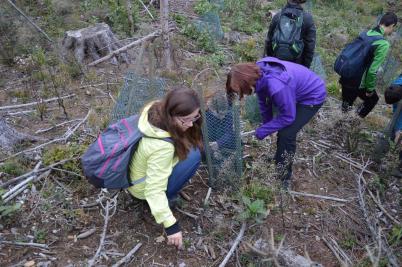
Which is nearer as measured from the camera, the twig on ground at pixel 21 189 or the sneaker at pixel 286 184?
the twig on ground at pixel 21 189

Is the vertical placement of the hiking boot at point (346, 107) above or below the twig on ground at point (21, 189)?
above

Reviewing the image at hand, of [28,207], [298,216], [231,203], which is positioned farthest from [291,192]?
[28,207]

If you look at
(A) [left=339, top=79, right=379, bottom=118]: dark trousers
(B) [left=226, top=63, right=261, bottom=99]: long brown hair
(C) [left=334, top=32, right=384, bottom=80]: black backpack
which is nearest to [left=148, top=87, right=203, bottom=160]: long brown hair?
(B) [left=226, top=63, right=261, bottom=99]: long brown hair

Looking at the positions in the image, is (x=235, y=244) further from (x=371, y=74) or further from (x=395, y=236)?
(x=371, y=74)

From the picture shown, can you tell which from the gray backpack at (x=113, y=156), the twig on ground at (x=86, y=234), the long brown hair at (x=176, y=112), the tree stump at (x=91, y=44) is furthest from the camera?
the tree stump at (x=91, y=44)

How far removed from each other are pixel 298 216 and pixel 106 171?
2.00 metres

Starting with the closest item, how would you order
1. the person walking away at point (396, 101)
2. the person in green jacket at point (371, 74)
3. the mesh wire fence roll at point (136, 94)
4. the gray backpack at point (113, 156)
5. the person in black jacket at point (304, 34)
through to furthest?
the gray backpack at point (113, 156)
the mesh wire fence roll at point (136, 94)
the person walking away at point (396, 101)
the person in black jacket at point (304, 34)
the person in green jacket at point (371, 74)

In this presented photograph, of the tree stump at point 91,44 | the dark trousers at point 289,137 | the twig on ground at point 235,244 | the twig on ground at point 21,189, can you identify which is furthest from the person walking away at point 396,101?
the tree stump at point 91,44

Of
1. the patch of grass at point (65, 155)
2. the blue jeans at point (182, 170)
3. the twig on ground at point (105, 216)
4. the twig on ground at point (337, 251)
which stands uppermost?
the blue jeans at point (182, 170)

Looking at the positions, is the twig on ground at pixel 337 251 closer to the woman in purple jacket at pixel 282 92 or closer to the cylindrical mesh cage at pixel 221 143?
the woman in purple jacket at pixel 282 92

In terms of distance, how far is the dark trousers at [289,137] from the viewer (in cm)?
350

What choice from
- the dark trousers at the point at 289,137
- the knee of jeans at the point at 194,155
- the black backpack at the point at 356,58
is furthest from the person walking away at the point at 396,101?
the knee of jeans at the point at 194,155

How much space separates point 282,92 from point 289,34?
1.34m

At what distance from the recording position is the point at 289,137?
3.57 metres
